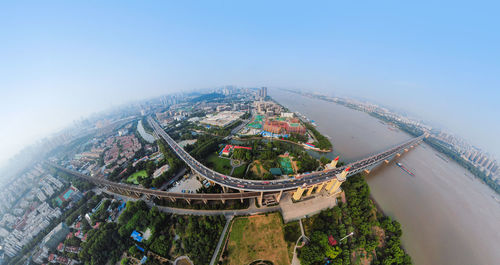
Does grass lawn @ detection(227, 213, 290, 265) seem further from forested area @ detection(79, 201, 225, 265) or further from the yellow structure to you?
the yellow structure

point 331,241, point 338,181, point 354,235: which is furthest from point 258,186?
point 354,235

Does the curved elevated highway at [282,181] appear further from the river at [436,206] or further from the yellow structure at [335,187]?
the river at [436,206]

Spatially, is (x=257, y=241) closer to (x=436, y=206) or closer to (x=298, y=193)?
(x=298, y=193)

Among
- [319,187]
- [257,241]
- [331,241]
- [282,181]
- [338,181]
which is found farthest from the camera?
[282,181]

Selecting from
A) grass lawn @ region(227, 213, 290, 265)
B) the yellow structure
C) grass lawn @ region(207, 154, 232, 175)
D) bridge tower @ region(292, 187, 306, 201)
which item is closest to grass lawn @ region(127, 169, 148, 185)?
grass lawn @ region(207, 154, 232, 175)

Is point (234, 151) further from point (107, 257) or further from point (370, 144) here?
point (370, 144)
